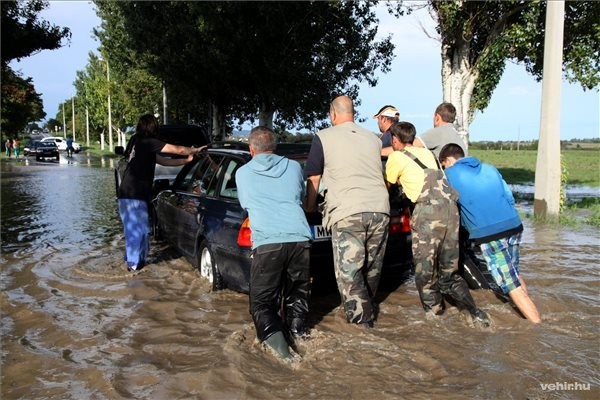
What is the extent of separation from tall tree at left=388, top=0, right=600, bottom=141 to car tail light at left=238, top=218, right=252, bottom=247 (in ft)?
27.8

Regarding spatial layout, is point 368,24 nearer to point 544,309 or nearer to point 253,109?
point 253,109

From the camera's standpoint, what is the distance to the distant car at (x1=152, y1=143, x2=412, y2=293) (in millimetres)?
5387

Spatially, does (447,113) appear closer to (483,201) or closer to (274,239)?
(483,201)

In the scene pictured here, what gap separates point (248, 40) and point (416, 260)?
15.4m

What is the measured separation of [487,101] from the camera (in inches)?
557

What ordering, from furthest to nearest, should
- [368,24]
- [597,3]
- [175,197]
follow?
1. [368,24]
2. [597,3]
3. [175,197]

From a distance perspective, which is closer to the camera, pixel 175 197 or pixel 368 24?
pixel 175 197

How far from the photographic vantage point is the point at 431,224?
5.00 metres

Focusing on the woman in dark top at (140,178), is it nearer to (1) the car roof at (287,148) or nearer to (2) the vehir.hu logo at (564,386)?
(1) the car roof at (287,148)

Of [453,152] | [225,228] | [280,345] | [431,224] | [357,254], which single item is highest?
[453,152]

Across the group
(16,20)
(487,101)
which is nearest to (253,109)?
(16,20)

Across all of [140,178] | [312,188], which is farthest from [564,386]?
[140,178]

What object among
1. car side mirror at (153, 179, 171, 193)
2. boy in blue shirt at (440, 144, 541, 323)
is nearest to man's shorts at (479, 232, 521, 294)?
boy in blue shirt at (440, 144, 541, 323)

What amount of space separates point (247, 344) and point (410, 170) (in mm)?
2047
